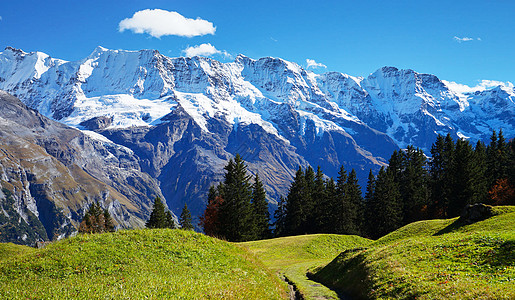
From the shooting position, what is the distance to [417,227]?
49.2 meters

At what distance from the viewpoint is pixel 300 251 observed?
2199 inches

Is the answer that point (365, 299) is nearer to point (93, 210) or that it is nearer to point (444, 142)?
point (444, 142)

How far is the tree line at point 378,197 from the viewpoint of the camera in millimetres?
71125

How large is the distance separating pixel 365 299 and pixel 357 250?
13.2 meters

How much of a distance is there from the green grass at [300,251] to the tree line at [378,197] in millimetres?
10412

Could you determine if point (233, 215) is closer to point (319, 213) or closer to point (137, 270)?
point (319, 213)

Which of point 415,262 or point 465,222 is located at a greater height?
point 465,222

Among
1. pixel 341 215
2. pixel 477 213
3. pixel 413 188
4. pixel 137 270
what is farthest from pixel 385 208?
pixel 137 270

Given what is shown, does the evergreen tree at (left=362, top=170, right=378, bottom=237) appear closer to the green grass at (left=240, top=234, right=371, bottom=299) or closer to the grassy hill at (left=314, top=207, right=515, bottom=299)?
the green grass at (left=240, top=234, right=371, bottom=299)

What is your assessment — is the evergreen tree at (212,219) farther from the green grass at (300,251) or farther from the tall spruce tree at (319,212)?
the tall spruce tree at (319,212)

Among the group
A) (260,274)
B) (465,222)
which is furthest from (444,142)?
(260,274)

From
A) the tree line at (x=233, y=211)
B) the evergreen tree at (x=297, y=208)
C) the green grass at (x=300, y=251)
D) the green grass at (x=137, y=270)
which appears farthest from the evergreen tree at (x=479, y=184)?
the green grass at (x=137, y=270)

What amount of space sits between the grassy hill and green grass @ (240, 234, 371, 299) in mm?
7174

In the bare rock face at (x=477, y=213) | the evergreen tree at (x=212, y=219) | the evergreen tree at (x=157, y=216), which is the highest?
the evergreen tree at (x=157, y=216)
